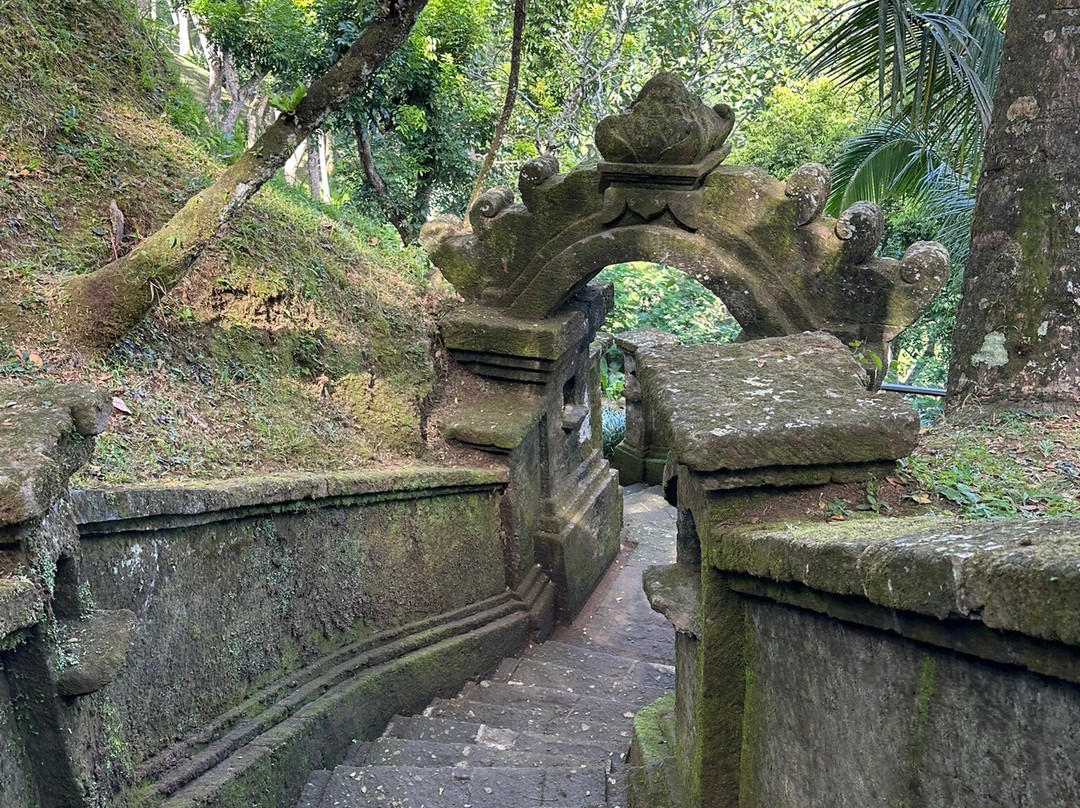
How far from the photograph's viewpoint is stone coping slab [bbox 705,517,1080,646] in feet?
4.00

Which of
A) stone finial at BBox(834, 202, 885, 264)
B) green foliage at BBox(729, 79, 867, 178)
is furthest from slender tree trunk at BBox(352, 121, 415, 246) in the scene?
green foliage at BBox(729, 79, 867, 178)

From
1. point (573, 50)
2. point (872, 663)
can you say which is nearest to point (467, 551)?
point (872, 663)

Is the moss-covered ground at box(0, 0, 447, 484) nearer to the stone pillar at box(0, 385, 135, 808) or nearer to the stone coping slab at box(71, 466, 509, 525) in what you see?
the stone coping slab at box(71, 466, 509, 525)

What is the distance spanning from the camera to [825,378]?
2.73 m

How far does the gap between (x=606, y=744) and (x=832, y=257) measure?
2.87m

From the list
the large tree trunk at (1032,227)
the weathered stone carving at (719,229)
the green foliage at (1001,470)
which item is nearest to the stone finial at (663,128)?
the weathered stone carving at (719,229)

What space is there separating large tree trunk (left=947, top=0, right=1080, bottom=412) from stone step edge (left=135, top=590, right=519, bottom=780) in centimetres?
297

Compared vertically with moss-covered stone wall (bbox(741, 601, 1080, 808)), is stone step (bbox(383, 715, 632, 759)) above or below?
below

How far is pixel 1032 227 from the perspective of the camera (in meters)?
3.78

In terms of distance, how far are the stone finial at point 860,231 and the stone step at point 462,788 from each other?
3.08 m

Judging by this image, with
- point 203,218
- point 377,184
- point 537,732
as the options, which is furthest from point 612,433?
point 203,218

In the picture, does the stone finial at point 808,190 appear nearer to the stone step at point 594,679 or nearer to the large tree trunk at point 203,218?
the large tree trunk at point 203,218

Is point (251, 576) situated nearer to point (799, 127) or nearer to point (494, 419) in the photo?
point (494, 419)

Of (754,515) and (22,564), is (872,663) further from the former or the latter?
(22,564)
